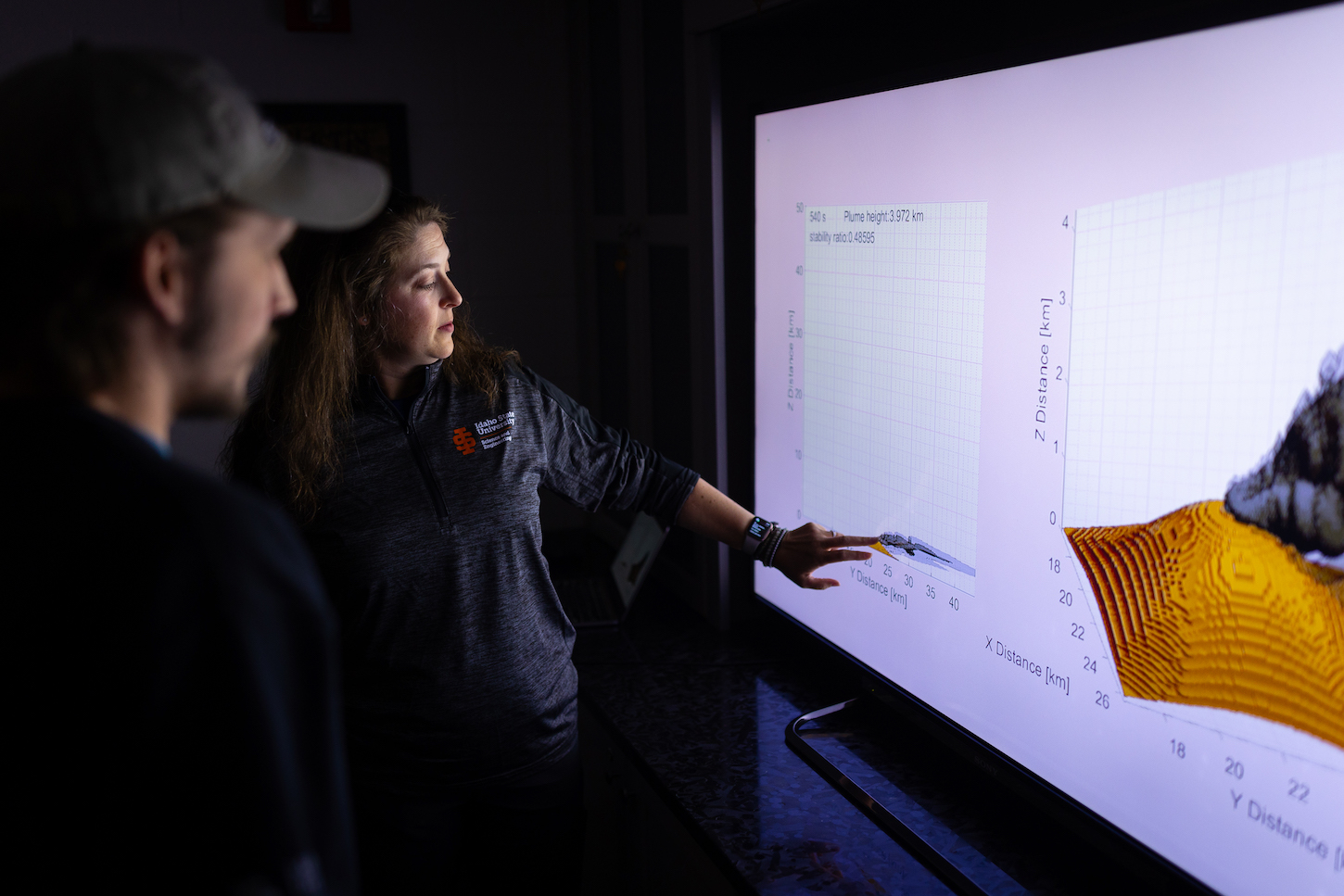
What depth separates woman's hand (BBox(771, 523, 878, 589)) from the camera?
4.67 ft

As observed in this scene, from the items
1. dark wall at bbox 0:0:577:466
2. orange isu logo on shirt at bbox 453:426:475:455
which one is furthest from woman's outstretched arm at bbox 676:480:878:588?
dark wall at bbox 0:0:577:466

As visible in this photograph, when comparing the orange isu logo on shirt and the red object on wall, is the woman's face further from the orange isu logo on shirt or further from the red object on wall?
the red object on wall

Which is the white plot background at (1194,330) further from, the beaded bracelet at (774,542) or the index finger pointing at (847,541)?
the beaded bracelet at (774,542)

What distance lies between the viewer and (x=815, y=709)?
5.37ft

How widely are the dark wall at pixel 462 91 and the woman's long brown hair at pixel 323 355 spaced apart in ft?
4.63

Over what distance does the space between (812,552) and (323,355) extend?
78 centimetres

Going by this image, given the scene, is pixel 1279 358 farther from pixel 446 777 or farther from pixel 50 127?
pixel 446 777

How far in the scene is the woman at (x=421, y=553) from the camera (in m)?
1.31

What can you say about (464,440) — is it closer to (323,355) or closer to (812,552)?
(323,355)

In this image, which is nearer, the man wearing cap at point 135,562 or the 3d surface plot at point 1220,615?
the man wearing cap at point 135,562

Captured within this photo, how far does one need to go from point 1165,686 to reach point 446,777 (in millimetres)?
949

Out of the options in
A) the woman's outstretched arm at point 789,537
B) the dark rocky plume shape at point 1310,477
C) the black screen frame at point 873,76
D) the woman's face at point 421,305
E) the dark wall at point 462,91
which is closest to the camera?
the dark rocky plume shape at point 1310,477

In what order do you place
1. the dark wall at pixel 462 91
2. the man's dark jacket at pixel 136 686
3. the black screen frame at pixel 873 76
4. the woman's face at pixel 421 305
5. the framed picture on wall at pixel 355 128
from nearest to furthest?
the man's dark jacket at pixel 136 686, the black screen frame at pixel 873 76, the woman's face at pixel 421 305, the dark wall at pixel 462 91, the framed picture on wall at pixel 355 128

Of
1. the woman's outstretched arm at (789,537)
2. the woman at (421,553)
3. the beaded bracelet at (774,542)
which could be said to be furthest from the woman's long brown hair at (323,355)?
the beaded bracelet at (774,542)
